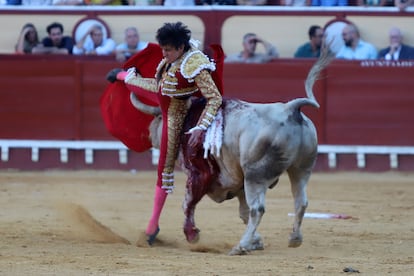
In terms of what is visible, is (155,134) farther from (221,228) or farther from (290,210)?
(290,210)

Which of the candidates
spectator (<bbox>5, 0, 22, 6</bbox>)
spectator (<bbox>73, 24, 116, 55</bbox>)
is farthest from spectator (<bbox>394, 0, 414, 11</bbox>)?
spectator (<bbox>5, 0, 22, 6</bbox>)

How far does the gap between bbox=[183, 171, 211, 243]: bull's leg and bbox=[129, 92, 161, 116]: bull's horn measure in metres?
0.58

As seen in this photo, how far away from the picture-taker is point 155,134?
7.37 m

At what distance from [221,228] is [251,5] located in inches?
183

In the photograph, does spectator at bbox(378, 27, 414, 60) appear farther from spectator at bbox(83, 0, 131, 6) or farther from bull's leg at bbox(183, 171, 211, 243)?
bull's leg at bbox(183, 171, 211, 243)

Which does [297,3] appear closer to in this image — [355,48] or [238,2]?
[238,2]

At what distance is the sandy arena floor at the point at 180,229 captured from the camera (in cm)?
595

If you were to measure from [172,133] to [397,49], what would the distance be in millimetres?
5281

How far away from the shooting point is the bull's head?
733cm

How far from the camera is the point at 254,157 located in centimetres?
644

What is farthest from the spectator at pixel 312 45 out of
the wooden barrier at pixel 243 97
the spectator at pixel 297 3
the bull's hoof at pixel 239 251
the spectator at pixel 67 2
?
the bull's hoof at pixel 239 251

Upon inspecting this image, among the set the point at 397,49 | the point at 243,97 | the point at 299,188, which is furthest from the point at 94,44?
the point at 299,188

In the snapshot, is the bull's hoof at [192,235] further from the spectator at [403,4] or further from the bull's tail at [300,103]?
the spectator at [403,4]

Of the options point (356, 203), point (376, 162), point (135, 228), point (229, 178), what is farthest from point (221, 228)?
point (376, 162)
